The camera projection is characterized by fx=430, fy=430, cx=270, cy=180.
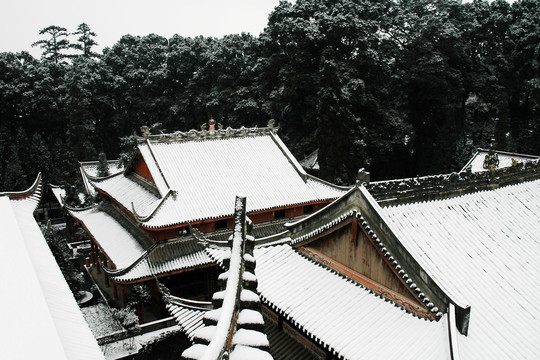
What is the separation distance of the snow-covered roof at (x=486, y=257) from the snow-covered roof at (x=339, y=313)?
30.7 inches

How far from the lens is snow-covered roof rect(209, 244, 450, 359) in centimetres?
812

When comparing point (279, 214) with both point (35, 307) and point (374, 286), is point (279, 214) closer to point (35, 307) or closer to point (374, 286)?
point (374, 286)

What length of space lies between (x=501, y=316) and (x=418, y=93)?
34.4 metres

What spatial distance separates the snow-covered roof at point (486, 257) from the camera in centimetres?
816

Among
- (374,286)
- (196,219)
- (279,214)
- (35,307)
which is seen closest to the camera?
(35,307)

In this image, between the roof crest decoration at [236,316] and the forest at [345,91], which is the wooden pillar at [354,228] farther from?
A: the forest at [345,91]

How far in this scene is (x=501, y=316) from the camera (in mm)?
8680

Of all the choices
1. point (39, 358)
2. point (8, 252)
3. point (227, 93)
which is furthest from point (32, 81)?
point (39, 358)

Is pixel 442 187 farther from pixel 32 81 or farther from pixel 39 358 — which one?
pixel 32 81

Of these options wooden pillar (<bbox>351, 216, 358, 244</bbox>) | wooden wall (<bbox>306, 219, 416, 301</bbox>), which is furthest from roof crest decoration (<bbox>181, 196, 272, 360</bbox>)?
wooden pillar (<bbox>351, 216, 358, 244</bbox>)

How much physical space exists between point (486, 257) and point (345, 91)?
24872 millimetres

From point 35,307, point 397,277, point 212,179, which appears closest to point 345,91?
point 212,179

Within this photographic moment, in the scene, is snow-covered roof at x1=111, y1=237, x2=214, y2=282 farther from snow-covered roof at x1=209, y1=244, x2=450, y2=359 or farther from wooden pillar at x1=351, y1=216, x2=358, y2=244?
wooden pillar at x1=351, y1=216, x2=358, y2=244

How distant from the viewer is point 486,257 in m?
10.1
